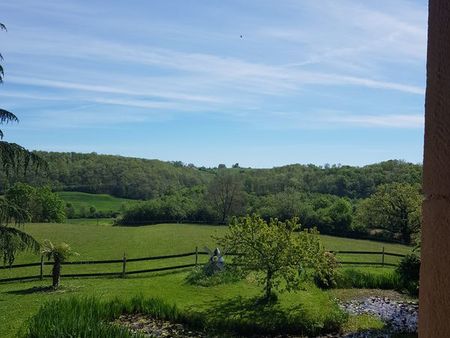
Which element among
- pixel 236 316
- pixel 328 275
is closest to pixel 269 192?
pixel 328 275

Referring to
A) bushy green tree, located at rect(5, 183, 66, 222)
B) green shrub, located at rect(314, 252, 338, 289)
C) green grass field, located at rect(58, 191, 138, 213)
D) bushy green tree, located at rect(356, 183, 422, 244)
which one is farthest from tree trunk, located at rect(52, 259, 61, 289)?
green grass field, located at rect(58, 191, 138, 213)

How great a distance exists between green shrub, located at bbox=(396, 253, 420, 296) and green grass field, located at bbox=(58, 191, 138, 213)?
5922cm

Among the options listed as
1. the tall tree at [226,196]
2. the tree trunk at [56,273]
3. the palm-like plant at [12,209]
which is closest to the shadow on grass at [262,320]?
the palm-like plant at [12,209]

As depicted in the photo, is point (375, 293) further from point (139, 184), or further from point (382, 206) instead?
point (139, 184)

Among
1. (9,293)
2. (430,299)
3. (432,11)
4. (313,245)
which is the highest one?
(432,11)

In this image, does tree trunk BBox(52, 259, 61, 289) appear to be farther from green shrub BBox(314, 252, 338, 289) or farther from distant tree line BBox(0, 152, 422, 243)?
green shrub BBox(314, 252, 338, 289)

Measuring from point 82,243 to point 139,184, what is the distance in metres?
51.0

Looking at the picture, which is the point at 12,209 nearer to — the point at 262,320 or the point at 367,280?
the point at 262,320

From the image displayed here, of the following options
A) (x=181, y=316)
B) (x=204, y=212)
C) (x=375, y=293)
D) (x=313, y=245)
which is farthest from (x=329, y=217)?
(x=181, y=316)

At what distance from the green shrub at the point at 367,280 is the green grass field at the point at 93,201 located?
57983mm

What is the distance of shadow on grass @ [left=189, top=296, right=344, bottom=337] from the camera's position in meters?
13.3

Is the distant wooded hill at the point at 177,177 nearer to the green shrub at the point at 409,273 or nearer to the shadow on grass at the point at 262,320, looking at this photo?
the green shrub at the point at 409,273

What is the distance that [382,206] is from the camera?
39.6 meters

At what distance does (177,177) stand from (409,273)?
79.8 m
